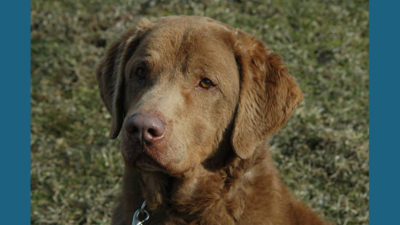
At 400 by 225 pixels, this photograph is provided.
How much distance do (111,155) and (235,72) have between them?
3293mm

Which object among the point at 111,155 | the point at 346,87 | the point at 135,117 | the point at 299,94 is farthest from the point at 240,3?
the point at 135,117

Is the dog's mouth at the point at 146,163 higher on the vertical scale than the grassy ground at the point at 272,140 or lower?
higher

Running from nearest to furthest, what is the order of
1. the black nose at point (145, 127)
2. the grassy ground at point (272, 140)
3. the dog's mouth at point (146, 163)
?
the black nose at point (145, 127) → the dog's mouth at point (146, 163) → the grassy ground at point (272, 140)

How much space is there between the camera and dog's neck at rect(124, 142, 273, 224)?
13.3ft

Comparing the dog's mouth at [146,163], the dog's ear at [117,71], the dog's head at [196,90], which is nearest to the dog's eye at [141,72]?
the dog's head at [196,90]

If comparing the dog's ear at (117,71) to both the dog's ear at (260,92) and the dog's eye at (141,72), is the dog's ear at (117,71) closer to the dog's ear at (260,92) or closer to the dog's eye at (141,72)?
the dog's eye at (141,72)

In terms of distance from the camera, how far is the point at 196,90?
13.3 ft

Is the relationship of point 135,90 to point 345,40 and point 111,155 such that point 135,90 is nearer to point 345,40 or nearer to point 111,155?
point 111,155

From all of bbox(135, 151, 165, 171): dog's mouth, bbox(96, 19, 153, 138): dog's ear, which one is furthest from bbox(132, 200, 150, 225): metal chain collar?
bbox(96, 19, 153, 138): dog's ear

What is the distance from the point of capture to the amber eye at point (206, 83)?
160 inches

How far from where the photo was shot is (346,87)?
823cm

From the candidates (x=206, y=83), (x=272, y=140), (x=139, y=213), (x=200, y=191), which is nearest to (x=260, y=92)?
(x=206, y=83)

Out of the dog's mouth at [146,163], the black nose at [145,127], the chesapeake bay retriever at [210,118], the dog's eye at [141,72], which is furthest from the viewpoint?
the dog's eye at [141,72]

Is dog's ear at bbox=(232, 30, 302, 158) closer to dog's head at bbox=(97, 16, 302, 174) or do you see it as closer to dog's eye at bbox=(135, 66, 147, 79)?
dog's head at bbox=(97, 16, 302, 174)
